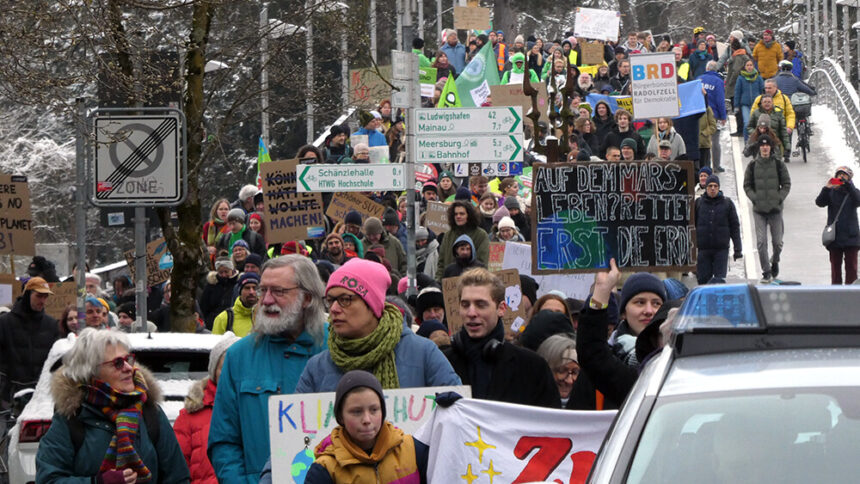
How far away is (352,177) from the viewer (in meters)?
14.1

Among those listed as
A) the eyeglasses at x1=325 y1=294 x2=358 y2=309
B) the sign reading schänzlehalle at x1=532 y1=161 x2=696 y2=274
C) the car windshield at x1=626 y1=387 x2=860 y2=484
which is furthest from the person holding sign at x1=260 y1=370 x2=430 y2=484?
the sign reading schänzlehalle at x1=532 y1=161 x2=696 y2=274

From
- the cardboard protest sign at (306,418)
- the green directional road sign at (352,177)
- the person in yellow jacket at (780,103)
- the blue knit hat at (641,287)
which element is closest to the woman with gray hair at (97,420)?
the cardboard protest sign at (306,418)

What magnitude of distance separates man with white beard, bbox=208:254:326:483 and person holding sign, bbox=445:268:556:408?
0.64m

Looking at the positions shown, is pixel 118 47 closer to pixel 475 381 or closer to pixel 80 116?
pixel 80 116

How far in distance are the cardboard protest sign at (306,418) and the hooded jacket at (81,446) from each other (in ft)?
3.02

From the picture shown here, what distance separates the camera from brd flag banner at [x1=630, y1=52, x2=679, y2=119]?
2234 centimetres

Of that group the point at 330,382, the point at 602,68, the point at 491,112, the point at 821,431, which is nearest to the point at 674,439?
the point at 821,431

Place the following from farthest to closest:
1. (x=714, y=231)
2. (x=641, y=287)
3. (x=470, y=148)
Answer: (x=714, y=231), (x=470, y=148), (x=641, y=287)

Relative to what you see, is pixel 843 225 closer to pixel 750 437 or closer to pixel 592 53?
pixel 592 53

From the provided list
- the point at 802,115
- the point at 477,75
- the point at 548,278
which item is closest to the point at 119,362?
the point at 548,278

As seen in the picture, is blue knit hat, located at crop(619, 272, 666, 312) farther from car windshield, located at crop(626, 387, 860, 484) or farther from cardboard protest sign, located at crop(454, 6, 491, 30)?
cardboard protest sign, located at crop(454, 6, 491, 30)

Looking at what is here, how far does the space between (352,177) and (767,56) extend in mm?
22794

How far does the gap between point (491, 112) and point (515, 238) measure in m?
3.77

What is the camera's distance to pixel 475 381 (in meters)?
6.41
